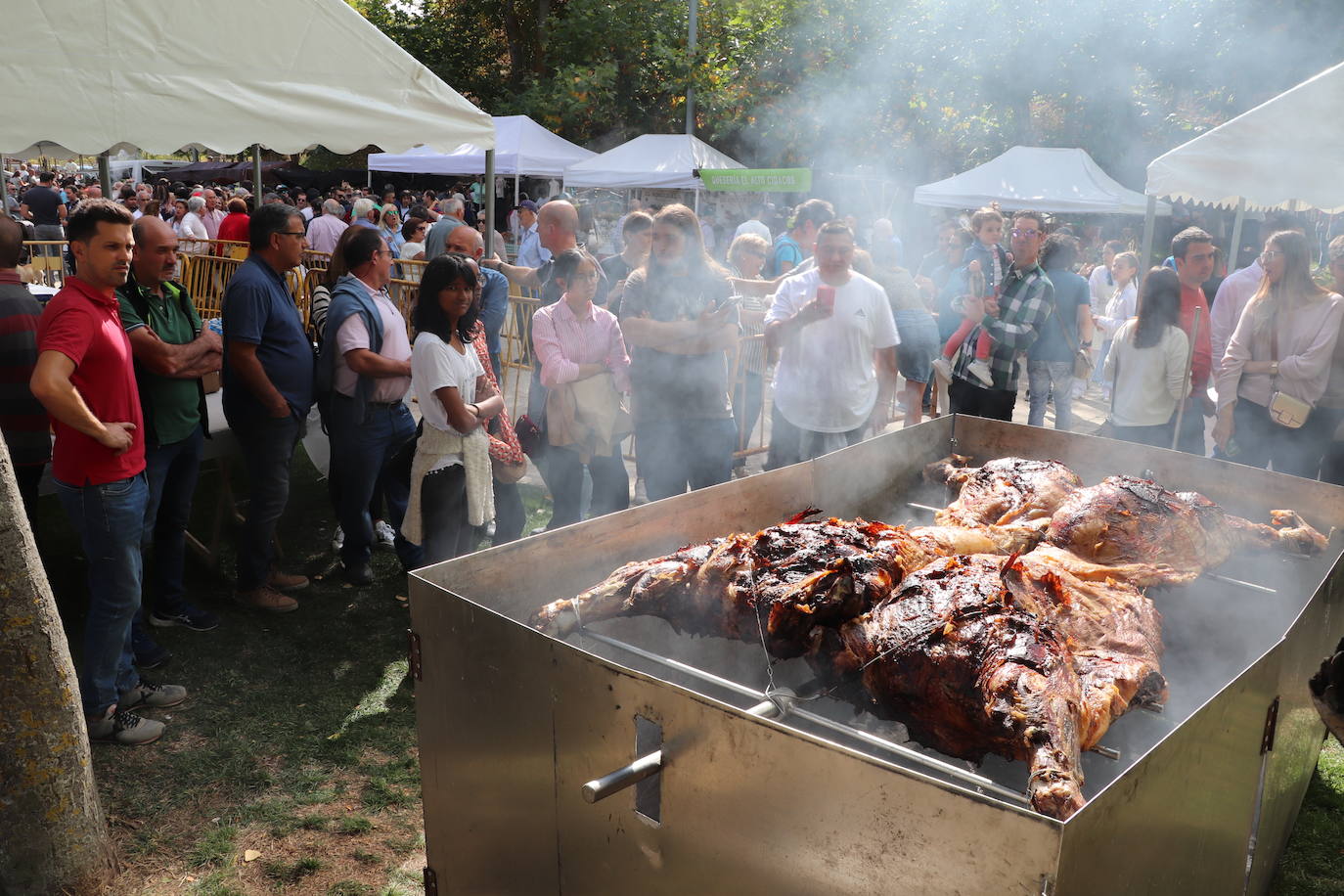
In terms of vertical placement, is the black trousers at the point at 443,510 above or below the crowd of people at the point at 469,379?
below

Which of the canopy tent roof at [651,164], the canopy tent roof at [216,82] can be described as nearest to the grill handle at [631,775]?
the canopy tent roof at [216,82]

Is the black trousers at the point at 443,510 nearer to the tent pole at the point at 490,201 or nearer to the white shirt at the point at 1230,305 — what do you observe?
the tent pole at the point at 490,201

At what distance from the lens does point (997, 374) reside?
20.9 feet

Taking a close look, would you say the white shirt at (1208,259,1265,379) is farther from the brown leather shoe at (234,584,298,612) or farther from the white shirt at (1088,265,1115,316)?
the white shirt at (1088,265,1115,316)

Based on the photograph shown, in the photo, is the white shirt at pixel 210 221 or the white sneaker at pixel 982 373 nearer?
the white sneaker at pixel 982 373

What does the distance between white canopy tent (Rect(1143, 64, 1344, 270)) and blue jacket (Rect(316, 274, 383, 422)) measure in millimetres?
4705

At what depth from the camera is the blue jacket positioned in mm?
5066

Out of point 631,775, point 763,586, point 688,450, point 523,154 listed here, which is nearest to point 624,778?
point 631,775

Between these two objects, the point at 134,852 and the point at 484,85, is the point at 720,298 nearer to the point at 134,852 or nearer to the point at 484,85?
the point at 134,852

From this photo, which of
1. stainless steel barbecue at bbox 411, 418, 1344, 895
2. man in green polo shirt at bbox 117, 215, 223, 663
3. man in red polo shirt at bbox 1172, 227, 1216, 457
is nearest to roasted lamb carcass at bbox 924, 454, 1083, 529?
stainless steel barbecue at bbox 411, 418, 1344, 895

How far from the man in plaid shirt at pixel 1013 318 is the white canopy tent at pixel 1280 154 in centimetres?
96

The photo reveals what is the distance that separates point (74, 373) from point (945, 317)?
7.03m

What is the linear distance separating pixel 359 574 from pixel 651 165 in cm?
1231

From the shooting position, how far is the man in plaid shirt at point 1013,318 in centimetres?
628
